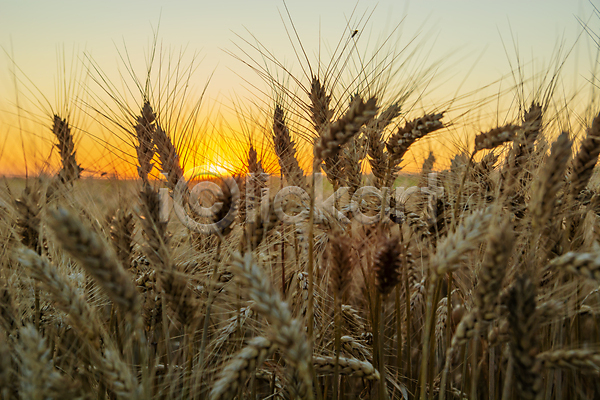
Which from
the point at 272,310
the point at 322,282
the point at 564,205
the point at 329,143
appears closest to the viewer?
the point at 272,310

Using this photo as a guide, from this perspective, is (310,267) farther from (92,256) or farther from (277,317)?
(92,256)

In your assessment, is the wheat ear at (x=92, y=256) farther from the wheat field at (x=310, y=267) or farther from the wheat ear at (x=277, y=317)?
the wheat ear at (x=277, y=317)

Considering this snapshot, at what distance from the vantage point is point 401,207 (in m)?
1.79

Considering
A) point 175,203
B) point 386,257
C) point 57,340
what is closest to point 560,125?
point 386,257

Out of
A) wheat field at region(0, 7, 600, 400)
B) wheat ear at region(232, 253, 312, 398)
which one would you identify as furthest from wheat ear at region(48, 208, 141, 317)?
wheat ear at region(232, 253, 312, 398)

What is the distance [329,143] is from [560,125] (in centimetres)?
196

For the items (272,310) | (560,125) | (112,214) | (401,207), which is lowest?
(272,310)

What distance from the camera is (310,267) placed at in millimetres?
1118

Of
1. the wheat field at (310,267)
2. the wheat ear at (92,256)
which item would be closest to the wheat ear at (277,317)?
the wheat field at (310,267)

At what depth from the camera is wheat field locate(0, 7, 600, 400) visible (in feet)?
2.86

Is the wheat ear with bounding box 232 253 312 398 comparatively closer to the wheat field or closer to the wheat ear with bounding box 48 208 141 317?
the wheat field

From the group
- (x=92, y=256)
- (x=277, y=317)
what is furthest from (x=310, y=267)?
(x=92, y=256)

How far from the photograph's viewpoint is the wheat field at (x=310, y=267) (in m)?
0.87

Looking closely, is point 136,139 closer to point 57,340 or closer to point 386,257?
point 57,340
